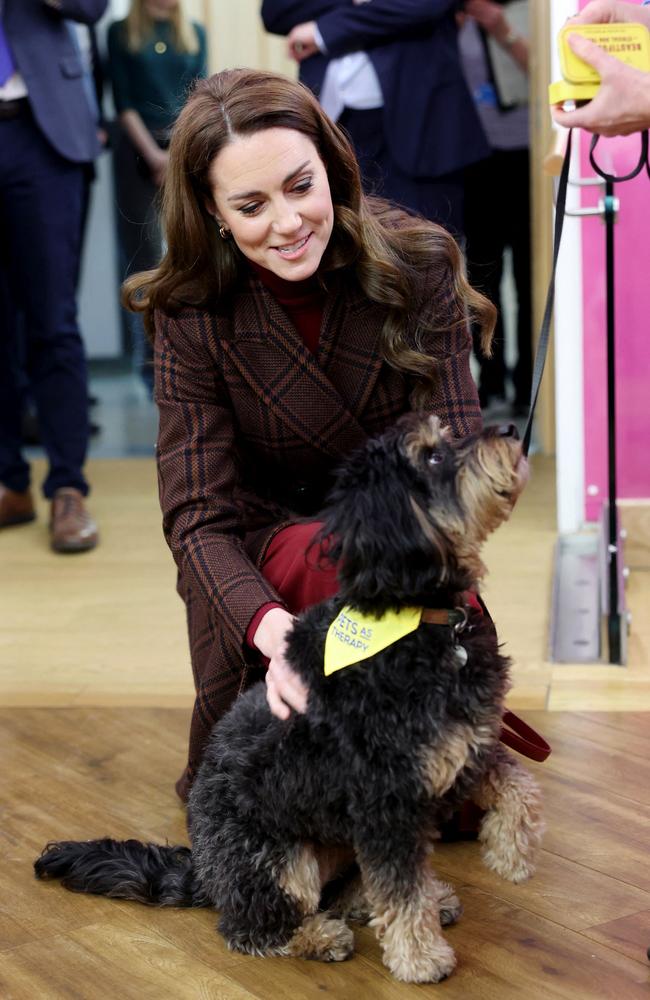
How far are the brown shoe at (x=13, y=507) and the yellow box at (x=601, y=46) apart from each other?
275 centimetres

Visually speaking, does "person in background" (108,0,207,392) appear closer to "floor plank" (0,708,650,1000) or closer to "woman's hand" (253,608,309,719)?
"floor plank" (0,708,650,1000)

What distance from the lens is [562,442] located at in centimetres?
394

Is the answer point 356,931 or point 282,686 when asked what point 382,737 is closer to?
point 282,686

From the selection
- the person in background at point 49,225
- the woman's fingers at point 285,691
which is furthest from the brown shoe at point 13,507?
the woman's fingers at point 285,691

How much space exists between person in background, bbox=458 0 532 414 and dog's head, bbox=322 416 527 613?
323 cm

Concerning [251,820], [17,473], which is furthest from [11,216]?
[251,820]

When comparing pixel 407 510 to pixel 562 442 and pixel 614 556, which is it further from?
pixel 562 442

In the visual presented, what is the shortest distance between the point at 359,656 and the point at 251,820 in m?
0.33

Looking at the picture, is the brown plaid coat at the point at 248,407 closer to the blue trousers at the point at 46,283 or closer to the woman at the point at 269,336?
the woman at the point at 269,336

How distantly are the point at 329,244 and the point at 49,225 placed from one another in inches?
80.4

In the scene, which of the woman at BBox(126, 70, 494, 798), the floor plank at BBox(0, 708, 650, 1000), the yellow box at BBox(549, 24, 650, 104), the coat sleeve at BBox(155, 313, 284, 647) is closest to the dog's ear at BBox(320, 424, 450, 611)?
the woman at BBox(126, 70, 494, 798)

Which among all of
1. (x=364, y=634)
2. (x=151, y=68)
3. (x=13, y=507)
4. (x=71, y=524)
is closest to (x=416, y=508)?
(x=364, y=634)

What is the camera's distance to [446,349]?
89.7 inches

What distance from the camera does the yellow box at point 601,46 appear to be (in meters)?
2.11
